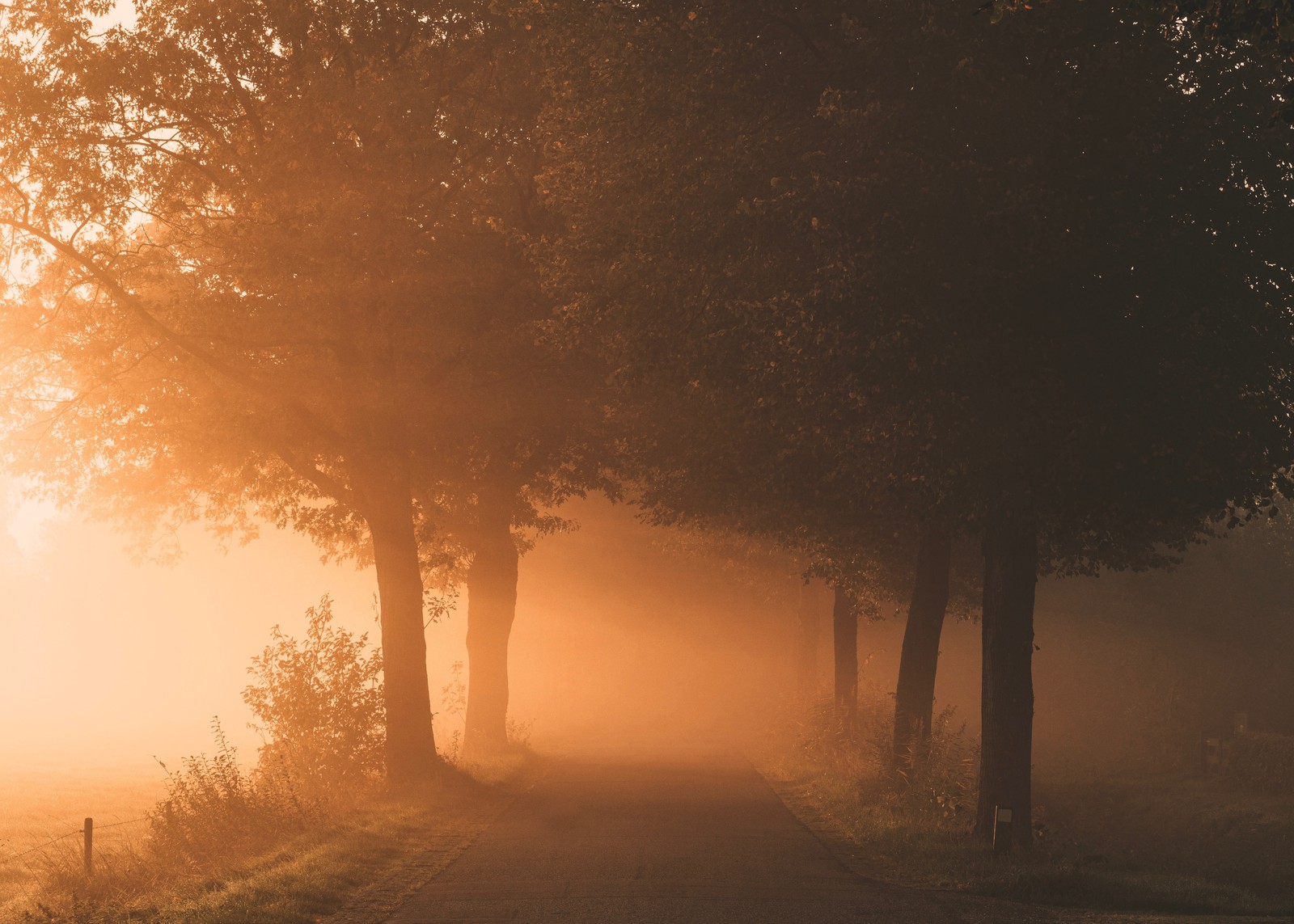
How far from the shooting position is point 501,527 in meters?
27.8

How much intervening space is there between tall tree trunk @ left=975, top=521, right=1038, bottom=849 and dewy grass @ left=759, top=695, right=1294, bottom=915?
60 cm

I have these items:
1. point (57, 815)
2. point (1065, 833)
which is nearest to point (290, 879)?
point (1065, 833)

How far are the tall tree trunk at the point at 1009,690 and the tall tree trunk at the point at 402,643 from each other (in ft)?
31.8

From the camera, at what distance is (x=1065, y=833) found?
21547 mm

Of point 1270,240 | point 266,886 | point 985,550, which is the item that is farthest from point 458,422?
point 1270,240

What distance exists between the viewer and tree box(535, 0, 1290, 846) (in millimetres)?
12180

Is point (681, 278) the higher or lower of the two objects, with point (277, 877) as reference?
higher

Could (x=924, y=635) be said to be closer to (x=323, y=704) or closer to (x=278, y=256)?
(x=323, y=704)

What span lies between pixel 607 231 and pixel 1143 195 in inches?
243

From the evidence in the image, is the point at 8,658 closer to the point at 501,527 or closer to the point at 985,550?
the point at 501,527

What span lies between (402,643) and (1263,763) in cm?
2093

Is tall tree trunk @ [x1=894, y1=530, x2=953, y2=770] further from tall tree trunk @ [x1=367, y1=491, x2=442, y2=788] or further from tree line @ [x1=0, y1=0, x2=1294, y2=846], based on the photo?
tall tree trunk @ [x1=367, y1=491, x2=442, y2=788]

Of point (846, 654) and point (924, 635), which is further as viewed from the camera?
point (846, 654)

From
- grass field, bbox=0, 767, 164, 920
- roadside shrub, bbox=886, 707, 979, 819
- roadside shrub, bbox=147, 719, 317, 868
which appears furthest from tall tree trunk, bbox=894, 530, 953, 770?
grass field, bbox=0, 767, 164, 920
